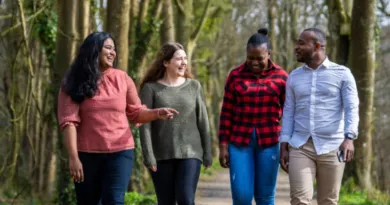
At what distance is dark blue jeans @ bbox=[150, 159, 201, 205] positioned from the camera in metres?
7.42

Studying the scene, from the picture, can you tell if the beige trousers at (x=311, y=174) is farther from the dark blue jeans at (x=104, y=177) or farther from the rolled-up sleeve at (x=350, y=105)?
the dark blue jeans at (x=104, y=177)

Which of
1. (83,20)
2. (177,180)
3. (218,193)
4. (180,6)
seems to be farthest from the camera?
(180,6)

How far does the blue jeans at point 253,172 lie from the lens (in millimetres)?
7312

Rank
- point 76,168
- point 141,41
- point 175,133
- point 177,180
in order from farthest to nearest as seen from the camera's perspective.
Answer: point 141,41
point 175,133
point 177,180
point 76,168

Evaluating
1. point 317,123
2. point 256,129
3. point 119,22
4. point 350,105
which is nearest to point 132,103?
point 256,129

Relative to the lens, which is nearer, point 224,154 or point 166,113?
point 166,113

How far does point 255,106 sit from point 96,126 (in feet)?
4.97

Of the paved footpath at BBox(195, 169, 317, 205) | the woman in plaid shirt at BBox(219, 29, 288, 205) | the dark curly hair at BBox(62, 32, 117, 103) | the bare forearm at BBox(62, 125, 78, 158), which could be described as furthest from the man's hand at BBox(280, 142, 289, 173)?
the paved footpath at BBox(195, 169, 317, 205)

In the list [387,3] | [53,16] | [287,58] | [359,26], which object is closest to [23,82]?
[53,16]

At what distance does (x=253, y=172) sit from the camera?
7363 mm

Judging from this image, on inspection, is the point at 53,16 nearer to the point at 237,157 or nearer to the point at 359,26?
the point at 359,26

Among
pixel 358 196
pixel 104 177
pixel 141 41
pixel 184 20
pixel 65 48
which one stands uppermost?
pixel 184 20

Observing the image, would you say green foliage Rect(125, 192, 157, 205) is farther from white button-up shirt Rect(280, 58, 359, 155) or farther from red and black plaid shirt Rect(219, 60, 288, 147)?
white button-up shirt Rect(280, 58, 359, 155)

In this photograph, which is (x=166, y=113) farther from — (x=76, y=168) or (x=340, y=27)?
(x=340, y=27)
